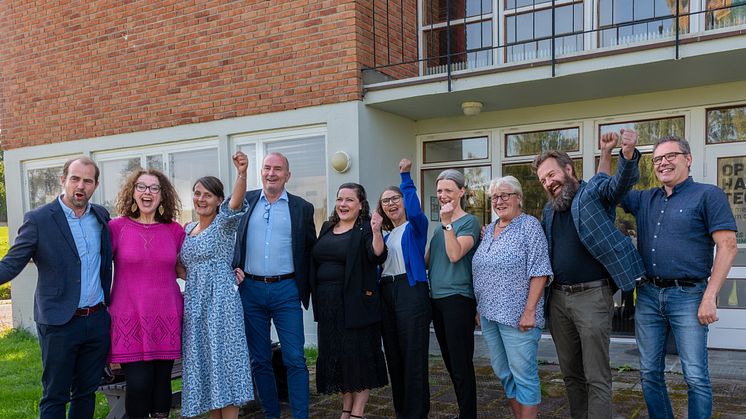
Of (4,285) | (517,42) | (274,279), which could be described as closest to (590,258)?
(274,279)

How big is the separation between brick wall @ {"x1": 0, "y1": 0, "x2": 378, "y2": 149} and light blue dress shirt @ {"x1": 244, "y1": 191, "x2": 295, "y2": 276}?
276 centimetres

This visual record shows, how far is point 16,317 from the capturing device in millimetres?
9164

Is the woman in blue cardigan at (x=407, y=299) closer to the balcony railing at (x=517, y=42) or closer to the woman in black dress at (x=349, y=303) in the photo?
the woman in black dress at (x=349, y=303)

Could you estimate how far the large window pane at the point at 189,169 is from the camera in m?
7.45

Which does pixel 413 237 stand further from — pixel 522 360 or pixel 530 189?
pixel 530 189

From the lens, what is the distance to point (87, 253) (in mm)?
3254

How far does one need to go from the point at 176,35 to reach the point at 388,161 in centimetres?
313

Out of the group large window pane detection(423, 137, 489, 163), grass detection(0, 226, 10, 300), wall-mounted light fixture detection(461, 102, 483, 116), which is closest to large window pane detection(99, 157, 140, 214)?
grass detection(0, 226, 10, 300)

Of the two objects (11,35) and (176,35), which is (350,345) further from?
(11,35)

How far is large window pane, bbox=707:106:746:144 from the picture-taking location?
588 centimetres

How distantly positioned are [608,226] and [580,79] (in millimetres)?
2831

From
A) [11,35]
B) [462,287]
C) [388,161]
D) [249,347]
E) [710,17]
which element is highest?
[11,35]

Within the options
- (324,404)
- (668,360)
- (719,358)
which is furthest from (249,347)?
(719,358)

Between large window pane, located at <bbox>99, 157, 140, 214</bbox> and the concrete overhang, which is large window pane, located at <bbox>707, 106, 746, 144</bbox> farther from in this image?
large window pane, located at <bbox>99, 157, 140, 214</bbox>
